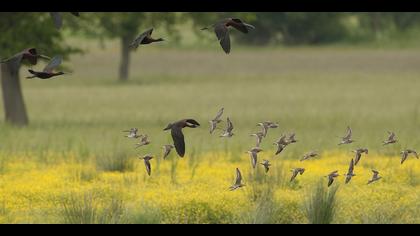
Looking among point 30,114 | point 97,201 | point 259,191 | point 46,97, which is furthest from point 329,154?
point 46,97

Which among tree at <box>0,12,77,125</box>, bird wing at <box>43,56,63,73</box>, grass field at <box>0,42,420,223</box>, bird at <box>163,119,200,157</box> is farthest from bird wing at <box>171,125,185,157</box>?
tree at <box>0,12,77,125</box>

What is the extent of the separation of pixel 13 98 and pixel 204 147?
7.77m

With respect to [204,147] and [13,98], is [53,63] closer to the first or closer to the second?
[204,147]

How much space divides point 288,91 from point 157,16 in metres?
15.3

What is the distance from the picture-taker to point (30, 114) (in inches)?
1315

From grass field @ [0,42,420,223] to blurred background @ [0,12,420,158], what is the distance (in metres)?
0.10

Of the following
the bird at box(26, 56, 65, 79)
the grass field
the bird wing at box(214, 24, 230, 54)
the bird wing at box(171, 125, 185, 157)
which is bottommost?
the grass field

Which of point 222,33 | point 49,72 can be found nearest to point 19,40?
point 49,72

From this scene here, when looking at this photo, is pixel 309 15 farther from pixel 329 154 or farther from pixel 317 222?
pixel 317 222

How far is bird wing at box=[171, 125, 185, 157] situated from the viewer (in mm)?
10680

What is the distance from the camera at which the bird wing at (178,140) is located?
1068cm

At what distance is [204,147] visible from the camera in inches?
887

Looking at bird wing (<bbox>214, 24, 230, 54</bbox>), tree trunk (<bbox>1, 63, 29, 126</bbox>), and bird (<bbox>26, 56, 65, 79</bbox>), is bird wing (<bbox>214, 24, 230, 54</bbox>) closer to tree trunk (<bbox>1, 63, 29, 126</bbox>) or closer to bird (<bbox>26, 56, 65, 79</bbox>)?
bird (<bbox>26, 56, 65, 79</bbox>)

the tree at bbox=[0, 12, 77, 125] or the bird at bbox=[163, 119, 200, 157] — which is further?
the tree at bbox=[0, 12, 77, 125]
